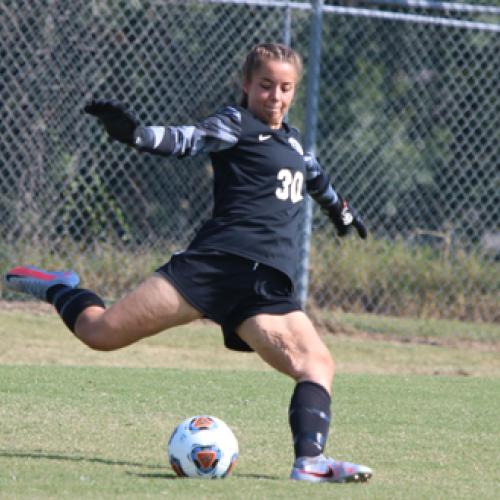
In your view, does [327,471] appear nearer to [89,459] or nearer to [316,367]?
[316,367]

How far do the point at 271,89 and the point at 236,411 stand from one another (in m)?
2.10

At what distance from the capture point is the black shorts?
4.83 m

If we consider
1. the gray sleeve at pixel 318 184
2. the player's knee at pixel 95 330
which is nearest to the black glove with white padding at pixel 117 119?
the player's knee at pixel 95 330

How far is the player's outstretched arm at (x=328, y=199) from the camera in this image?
550 cm

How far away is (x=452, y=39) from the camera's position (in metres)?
10.7

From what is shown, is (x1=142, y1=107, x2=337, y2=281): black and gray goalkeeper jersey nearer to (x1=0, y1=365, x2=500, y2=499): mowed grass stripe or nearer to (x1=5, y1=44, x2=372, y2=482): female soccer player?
(x1=5, y1=44, x2=372, y2=482): female soccer player

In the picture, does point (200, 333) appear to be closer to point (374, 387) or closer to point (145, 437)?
point (374, 387)

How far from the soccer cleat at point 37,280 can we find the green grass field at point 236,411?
0.63 metres

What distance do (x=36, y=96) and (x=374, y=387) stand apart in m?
3.55

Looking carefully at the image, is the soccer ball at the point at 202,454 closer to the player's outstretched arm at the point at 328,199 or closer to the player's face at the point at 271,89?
the player's face at the point at 271,89

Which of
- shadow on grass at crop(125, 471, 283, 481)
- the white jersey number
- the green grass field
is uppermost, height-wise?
the white jersey number

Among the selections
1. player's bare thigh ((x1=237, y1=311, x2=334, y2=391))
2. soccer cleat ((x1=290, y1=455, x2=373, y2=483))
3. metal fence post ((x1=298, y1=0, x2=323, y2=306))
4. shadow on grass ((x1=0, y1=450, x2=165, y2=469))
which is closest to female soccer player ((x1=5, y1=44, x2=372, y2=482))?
player's bare thigh ((x1=237, y1=311, x2=334, y2=391))

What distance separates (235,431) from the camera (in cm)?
584

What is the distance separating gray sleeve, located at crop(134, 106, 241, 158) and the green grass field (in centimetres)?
121
